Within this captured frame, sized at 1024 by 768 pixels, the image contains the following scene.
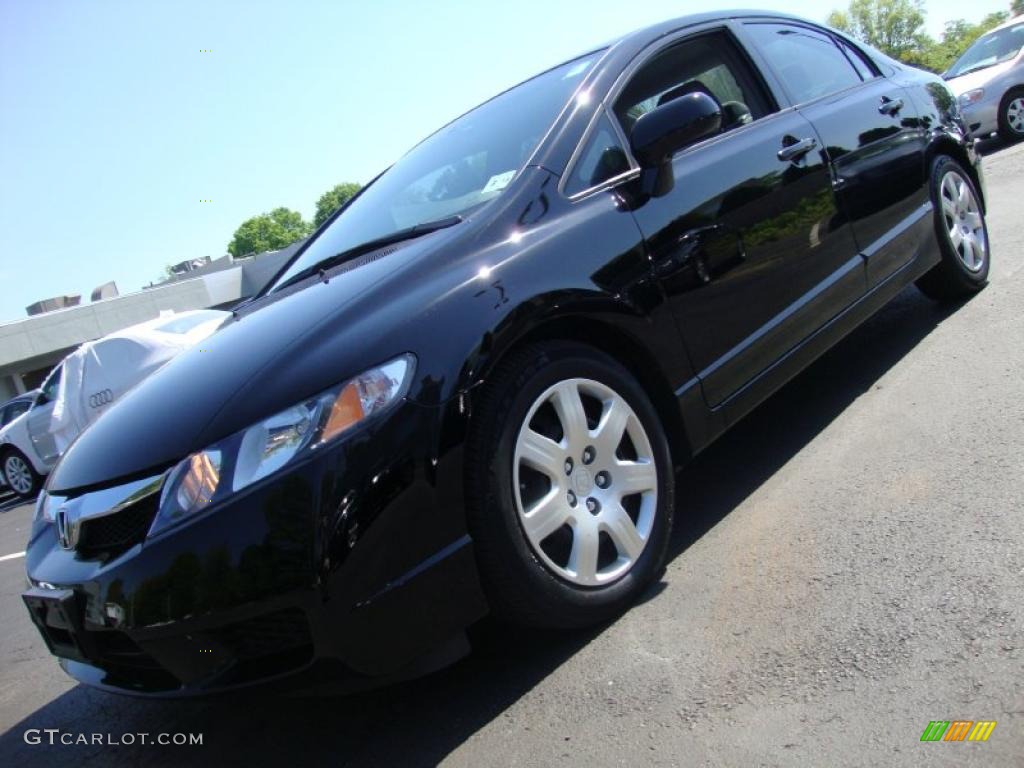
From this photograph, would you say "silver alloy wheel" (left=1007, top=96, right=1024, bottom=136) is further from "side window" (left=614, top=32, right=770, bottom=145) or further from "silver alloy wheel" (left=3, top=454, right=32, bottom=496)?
"silver alloy wheel" (left=3, top=454, right=32, bottom=496)

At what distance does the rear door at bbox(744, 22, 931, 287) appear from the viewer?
392 cm

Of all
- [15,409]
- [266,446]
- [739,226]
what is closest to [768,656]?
[266,446]

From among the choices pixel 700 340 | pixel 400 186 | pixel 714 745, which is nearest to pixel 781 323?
pixel 700 340

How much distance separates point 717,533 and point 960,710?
4.08 ft

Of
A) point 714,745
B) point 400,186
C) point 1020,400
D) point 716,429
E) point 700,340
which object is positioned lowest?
point 1020,400

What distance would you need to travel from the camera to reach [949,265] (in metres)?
4.80

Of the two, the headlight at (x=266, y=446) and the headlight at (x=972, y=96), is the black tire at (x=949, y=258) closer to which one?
the headlight at (x=266, y=446)

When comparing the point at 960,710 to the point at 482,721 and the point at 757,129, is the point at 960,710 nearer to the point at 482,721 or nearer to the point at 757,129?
the point at 482,721

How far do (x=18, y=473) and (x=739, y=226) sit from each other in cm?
1255

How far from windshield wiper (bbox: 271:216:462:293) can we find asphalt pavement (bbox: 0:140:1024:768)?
132 centimetres

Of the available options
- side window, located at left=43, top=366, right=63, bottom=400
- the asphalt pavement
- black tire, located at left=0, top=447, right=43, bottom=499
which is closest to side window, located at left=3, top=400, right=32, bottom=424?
black tire, located at left=0, top=447, right=43, bottom=499

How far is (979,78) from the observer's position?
12711 millimetres

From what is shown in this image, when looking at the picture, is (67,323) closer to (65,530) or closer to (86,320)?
(86,320)

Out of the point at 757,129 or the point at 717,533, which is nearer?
the point at 717,533
